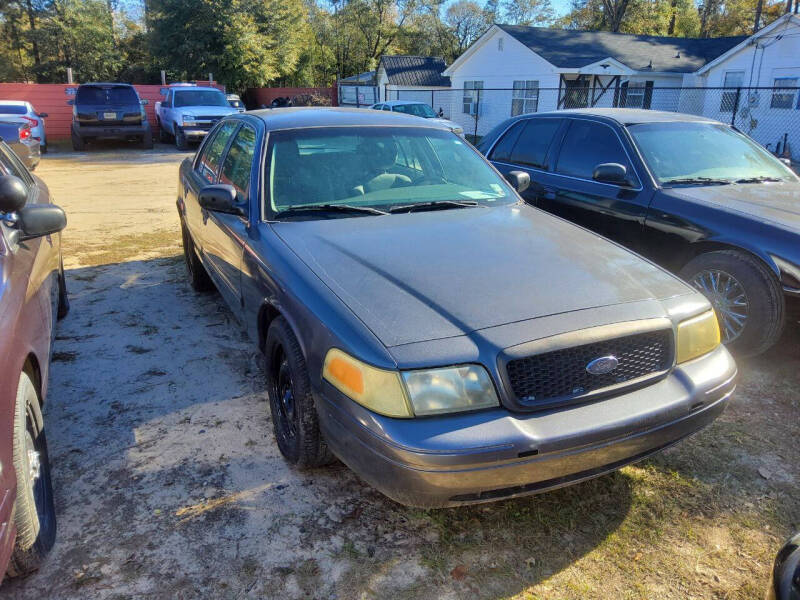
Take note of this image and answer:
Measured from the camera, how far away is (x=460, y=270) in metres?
2.71

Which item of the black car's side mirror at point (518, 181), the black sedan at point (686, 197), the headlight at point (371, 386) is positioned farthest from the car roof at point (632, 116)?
the headlight at point (371, 386)

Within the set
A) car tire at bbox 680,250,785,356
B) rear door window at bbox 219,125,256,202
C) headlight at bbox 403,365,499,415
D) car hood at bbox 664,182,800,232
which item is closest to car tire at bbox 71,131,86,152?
rear door window at bbox 219,125,256,202

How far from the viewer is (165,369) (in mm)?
4078

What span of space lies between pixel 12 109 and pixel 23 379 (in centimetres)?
1739

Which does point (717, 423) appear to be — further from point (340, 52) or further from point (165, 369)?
point (340, 52)

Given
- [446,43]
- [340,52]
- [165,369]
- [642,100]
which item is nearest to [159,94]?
[642,100]

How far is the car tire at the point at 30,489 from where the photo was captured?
6.74 ft

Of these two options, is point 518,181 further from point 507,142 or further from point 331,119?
point 507,142

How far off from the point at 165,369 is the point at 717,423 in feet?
11.4

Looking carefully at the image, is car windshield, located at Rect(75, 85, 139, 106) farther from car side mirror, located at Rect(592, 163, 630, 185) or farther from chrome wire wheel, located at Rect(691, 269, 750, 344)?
chrome wire wheel, located at Rect(691, 269, 750, 344)

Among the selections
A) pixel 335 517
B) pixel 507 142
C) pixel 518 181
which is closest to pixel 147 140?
pixel 507 142

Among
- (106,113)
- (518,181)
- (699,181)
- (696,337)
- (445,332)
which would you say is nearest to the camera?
(445,332)

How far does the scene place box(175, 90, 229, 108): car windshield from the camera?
1938cm

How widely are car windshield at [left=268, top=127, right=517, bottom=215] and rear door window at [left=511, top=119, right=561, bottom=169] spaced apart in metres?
1.85
